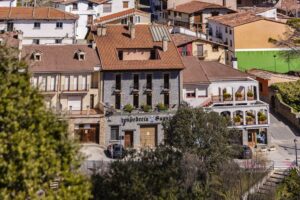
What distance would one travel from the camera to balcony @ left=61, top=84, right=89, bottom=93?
41.4 m

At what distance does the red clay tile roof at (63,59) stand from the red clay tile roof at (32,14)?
47.3 ft

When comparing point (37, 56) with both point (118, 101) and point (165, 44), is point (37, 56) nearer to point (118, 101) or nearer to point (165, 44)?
point (118, 101)

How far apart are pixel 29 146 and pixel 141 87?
29517 mm

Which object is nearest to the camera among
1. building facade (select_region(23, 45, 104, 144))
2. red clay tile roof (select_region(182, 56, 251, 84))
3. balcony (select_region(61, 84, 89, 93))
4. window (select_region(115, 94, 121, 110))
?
building facade (select_region(23, 45, 104, 144))

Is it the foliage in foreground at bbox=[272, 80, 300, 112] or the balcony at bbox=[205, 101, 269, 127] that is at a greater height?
the foliage in foreground at bbox=[272, 80, 300, 112]

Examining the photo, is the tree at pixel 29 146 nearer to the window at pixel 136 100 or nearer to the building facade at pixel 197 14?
the window at pixel 136 100

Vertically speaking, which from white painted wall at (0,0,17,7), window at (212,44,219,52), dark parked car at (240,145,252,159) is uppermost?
white painted wall at (0,0,17,7)

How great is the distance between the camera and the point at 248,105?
43.0 metres

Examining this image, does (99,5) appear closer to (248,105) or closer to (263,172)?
(248,105)

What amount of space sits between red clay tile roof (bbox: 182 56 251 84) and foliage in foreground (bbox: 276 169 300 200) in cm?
1352

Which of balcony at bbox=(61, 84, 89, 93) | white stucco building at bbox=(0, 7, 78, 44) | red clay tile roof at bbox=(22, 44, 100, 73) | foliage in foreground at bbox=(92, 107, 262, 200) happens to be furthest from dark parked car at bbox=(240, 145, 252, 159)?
white stucco building at bbox=(0, 7, 78, 44)

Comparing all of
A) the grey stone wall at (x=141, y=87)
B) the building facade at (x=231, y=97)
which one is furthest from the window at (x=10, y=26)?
the building facade at (x=231, y=97)

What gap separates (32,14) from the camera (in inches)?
2275

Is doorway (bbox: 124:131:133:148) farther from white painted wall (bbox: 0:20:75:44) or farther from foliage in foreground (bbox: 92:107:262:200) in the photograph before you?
white painted wall (bbox: 0:20:75:44)
